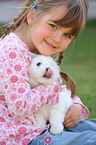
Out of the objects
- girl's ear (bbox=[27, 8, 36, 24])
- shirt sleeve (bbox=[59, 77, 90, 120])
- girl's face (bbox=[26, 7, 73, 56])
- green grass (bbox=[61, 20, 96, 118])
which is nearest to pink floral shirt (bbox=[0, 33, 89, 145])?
girl's face (bbox=[26, 7, 73, 56])

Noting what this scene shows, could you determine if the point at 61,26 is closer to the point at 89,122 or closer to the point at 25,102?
the point at 25,102

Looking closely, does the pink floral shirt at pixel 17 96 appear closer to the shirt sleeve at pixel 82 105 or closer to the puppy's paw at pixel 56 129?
the puppy's paw at pixel 56 129

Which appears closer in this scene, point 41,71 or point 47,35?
point 41,71

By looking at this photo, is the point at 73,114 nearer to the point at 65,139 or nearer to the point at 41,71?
the point at 65,139

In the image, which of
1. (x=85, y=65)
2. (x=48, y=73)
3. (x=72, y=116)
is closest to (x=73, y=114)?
(x=72, y=116)

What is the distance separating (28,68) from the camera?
1.62 metres

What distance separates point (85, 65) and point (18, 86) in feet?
20.5

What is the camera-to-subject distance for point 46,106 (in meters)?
1.70

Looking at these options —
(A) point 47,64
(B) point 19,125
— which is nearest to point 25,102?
(B) point 19,125

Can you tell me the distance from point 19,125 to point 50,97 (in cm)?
28

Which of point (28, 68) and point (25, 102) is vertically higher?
point (28, 68)

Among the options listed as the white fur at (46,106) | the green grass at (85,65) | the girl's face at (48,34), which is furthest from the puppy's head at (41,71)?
the green grass at (85,65)

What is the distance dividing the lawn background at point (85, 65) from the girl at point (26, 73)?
571mm

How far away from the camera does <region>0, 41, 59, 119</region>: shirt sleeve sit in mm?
1516
